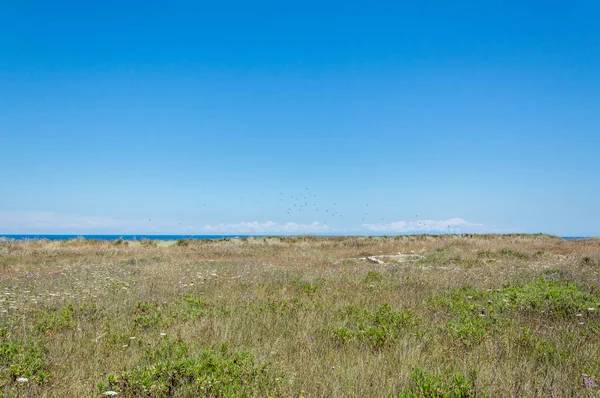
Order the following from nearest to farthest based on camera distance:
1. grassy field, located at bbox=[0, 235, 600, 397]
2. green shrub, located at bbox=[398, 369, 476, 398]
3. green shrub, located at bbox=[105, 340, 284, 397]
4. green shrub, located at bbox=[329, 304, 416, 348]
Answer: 1. green shrub, located at bbox=[398, 369, 476, 398]
2. green shrub, located at bbox=[105, 340, 284, 397]
3. grassy field, located at bbox=[0, 235, 600, 397]
4. green shrub, located at bbox=[329, 304, 416, 348]

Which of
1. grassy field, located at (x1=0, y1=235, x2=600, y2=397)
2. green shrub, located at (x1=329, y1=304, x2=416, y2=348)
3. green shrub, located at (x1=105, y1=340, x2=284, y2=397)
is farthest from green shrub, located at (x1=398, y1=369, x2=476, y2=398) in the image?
green shrub, located at (x1=329, y1=304, x2=416, y2=348)

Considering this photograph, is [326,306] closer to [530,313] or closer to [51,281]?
[530,313]

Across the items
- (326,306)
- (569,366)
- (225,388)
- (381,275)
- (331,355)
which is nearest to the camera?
(225,388)

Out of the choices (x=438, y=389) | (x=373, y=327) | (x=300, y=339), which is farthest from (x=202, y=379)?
(x=373, y=327)

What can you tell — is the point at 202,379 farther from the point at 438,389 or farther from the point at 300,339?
the point at 438,389

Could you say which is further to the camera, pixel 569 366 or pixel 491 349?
pixel 491 349

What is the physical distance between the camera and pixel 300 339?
6246 mm

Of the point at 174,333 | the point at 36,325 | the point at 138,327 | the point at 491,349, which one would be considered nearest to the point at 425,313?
the point at 491,349

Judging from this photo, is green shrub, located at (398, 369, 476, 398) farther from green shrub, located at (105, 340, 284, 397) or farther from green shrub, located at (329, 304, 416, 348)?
green shrub, located at (329, 304, 416, 348)

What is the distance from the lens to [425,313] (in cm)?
816

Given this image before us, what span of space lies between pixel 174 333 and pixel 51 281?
844 centimetres

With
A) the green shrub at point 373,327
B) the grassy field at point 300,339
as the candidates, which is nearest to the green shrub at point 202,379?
the grassy field at point 300,339

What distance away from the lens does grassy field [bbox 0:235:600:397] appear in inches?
172

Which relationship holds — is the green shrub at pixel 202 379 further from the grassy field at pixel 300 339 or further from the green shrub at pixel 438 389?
the green shrub at pixel 438 389
